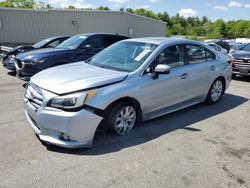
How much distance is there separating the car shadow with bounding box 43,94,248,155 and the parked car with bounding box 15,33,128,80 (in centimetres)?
342

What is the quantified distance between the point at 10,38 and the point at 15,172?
18.9m

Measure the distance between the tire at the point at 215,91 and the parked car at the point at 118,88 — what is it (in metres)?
0.05

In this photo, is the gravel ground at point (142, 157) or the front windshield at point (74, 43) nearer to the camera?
the gravel ground at point (142, 157)

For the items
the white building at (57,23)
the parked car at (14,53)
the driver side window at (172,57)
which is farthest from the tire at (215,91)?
the white building at (57,23)

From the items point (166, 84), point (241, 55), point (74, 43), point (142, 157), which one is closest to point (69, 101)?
point (142, 157)


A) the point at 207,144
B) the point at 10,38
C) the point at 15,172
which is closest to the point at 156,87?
the point at 207,144

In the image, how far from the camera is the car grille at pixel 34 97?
3.61 meters

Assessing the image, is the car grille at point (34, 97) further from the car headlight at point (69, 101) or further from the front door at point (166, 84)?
the front door at point (166, 84)

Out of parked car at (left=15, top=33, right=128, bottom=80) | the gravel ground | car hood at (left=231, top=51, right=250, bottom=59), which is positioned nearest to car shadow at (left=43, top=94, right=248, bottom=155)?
the gravel ground

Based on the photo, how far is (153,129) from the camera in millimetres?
4586

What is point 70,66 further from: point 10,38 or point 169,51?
point 10,38

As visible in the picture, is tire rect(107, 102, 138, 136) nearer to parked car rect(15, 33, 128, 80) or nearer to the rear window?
the rear window

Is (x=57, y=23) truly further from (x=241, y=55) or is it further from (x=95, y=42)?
(x=241, y=55)

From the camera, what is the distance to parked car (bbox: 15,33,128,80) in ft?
22.0
